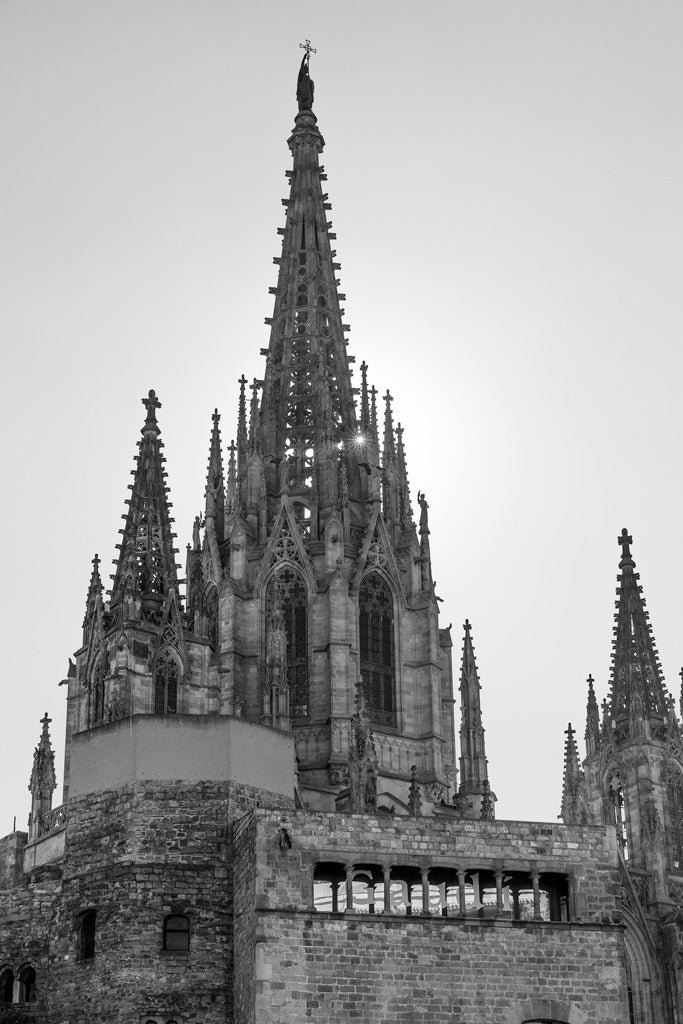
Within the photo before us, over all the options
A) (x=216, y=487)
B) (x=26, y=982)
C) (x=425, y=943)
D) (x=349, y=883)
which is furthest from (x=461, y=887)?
(x=216, y=487)

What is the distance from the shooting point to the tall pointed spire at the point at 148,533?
7194 centimetres

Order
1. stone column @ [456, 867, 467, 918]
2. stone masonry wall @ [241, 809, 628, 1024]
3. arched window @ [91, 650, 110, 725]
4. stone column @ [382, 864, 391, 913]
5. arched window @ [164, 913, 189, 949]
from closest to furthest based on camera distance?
1. stone masonry wall @ [241, 809, 628, 1024]
2. stone column @ [382, 864, 391, 913]
3. stone column @ [456, 867, 467, 918]
4. arched window @ [164, 913, 189, 949]
5. arched window @ [91, 650, 110, 725]

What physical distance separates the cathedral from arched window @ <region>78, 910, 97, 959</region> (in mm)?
56

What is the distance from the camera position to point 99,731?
49250mm

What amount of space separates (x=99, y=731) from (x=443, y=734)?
92.7 feet

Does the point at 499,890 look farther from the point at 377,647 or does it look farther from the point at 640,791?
the point at 640,791

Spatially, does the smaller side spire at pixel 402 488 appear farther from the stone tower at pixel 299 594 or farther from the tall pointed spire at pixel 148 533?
the tall pointed spire at pixel 148 533

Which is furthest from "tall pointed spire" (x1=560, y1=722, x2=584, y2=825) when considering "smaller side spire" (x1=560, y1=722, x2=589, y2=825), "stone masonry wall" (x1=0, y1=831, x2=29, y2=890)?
"stone masonry wall" (x1=0, y1=831, x2=29, y2=890)

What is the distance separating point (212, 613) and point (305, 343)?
14535 millimetres

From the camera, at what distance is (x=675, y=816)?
84.4 metres

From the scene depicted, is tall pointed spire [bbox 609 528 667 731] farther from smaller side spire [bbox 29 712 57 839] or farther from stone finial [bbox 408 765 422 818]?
smaller side spire [bbox 29 712 57 839]

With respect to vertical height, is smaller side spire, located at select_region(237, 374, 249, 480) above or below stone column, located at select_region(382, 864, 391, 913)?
above

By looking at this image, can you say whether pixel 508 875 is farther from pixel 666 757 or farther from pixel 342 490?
pixel 666 757

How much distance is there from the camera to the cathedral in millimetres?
45094
